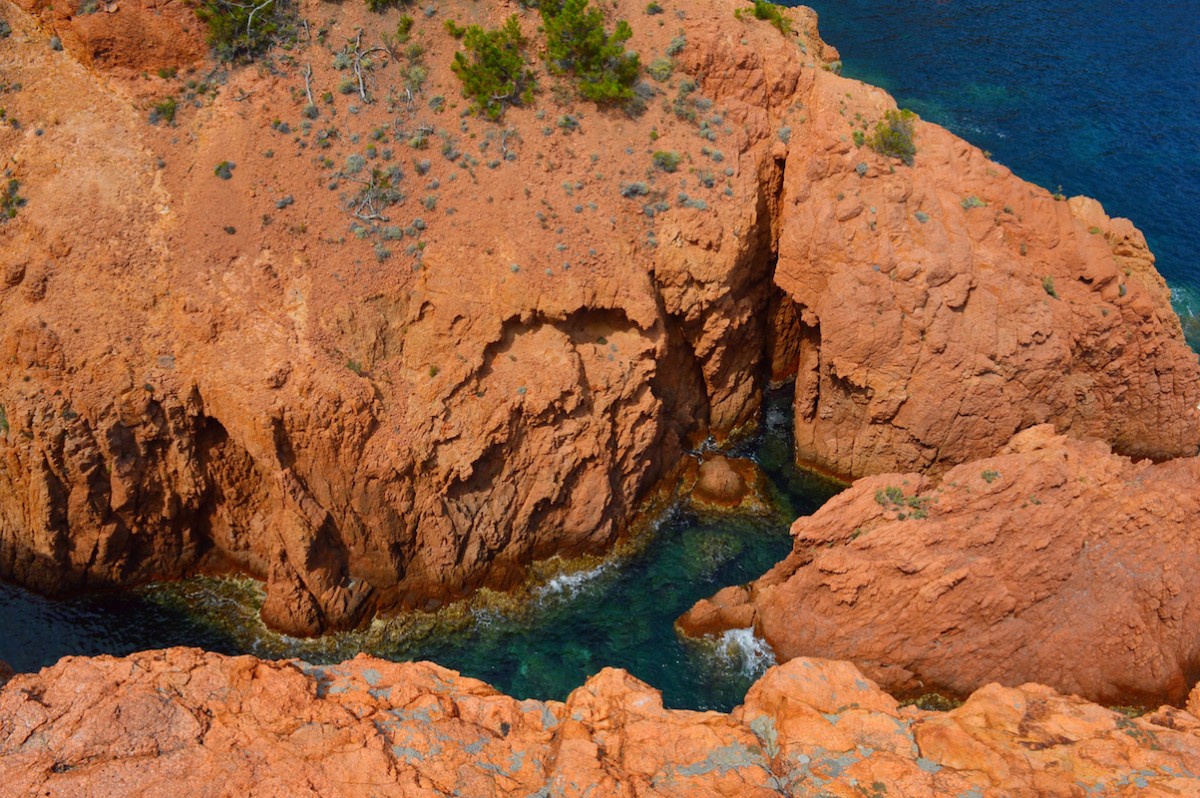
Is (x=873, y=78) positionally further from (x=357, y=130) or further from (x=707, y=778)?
(x=707, y=778)

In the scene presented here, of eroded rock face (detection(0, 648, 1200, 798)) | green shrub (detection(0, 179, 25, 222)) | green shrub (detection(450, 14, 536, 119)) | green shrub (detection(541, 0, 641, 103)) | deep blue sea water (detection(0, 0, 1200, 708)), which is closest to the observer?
eroded rock face (detection(0, 648, 1200, 798))

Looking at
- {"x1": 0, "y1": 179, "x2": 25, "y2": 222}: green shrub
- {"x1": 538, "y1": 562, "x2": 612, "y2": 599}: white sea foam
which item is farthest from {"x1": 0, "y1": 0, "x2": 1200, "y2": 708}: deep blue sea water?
{"x1": 0, "y1": 179, "x2": 25, "y2": 222}: green shrub

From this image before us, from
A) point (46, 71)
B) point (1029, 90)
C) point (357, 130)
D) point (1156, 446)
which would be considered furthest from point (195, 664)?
point (1029, 90)

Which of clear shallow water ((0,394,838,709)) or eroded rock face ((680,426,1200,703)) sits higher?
eroded rock face ((680,426,1200,703))

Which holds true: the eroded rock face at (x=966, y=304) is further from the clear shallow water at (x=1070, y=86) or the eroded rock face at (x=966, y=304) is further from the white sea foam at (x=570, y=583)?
the clear shallow water at (x=1070, y=86)

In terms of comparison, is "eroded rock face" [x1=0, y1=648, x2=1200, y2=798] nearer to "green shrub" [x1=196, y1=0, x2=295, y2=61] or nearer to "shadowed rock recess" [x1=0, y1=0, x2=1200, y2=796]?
"shadowed rock recess" [x1=0, y1=0, x2=1200, y2=796]

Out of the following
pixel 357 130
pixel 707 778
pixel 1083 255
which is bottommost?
pixel 707 778
